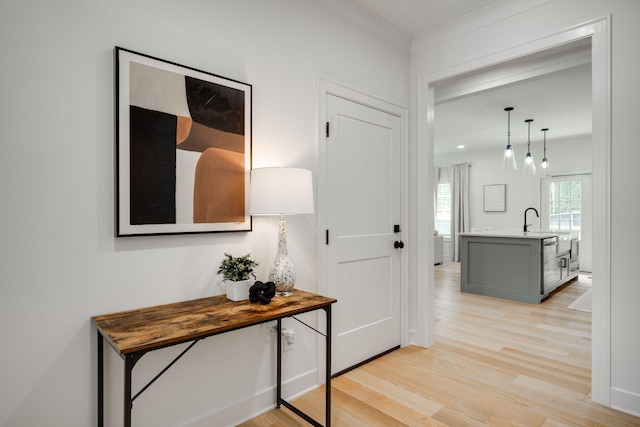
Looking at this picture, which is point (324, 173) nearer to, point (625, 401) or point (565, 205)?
point (625, 401)

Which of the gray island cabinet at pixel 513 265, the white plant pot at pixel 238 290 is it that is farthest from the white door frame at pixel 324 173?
the gray island cabinet at pixel 513 265

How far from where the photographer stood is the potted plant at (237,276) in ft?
6.01

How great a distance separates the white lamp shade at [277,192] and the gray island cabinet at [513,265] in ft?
13.0

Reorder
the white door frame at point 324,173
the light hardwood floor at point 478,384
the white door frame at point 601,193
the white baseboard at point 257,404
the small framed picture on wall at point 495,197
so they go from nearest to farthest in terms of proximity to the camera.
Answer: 1. the white baseboard at point 257,404
2. the light hardwood floor at point 478,384
3. the white door frame at point 601,193
4. the white door frame at point 324,173
5. the small framed picture on wall at point 495,197

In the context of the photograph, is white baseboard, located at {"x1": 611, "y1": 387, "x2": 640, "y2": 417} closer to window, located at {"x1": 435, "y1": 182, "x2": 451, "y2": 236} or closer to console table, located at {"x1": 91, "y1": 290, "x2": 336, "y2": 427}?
console table, located at {"x1": 91, "y1": 290, "x2": 336, "y2": 427}

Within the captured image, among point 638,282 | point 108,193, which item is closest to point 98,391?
point 108,193

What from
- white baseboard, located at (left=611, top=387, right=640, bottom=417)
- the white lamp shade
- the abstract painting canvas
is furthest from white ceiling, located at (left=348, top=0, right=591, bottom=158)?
white baseboard, located at (left=611, top=387, right=640, bottom=417)

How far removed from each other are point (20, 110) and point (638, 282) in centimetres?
312

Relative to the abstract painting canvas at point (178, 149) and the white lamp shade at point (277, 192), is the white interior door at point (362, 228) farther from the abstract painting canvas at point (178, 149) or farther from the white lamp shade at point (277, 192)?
the abstract painting canvas at point (178, 149)

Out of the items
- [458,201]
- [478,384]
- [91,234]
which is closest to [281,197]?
[91,234]

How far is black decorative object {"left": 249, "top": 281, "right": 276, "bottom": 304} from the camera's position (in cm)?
177

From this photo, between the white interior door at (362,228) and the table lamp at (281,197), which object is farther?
the white interior door at (362,228)

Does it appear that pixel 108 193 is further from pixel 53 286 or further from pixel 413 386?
pixel 413 386

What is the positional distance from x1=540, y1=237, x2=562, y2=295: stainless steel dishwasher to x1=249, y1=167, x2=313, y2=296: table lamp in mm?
4075
